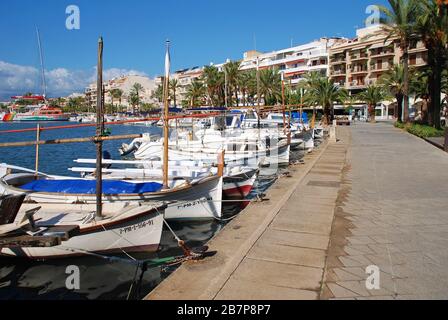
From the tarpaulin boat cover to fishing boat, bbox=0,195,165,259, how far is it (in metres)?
1.18

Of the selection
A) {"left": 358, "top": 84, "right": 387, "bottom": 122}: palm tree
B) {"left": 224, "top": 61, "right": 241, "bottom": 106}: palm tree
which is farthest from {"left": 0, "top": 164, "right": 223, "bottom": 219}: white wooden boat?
{"left": 224, "top": 61, "right": 241, "bottom": 106}: palm tree

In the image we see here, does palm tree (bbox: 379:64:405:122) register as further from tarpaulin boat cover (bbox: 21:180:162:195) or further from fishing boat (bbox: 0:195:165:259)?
fishing boat (bbox: 0:195:165:259)

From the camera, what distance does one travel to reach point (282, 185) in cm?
1413

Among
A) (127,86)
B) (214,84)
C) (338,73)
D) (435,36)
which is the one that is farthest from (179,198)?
(127,86)

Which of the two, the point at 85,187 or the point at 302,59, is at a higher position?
the point at 302,59

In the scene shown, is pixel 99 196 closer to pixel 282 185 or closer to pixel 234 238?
pixel 234 238

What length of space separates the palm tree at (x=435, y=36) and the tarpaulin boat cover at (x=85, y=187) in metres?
30.8

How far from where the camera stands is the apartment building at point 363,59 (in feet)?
243

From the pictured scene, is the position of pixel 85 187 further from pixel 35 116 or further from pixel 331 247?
pixel 35 116

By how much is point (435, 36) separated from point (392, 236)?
33.5 metres

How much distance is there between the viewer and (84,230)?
28.2ft

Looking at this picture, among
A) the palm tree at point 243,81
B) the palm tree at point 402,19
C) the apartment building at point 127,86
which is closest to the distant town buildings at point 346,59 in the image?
the palm tree at point 243,81
